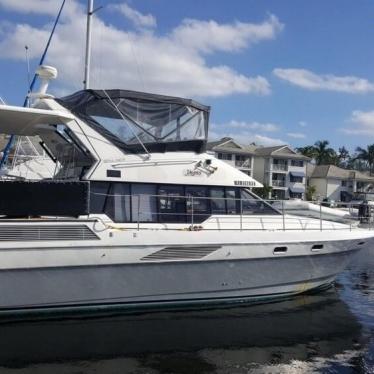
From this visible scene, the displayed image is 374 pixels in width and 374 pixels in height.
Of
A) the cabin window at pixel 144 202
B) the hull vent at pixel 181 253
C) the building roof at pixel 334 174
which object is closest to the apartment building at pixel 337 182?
the building roof at pixel 334 174

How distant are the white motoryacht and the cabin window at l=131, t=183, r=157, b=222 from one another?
0.08ft

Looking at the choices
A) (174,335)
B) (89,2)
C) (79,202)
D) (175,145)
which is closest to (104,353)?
(174,335)

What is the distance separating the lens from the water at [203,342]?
7758 millimetres

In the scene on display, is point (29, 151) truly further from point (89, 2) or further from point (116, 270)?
point (116, 270)

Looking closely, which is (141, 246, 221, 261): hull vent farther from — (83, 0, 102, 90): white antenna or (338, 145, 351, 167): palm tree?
(338, 145, 351, 167): palm tree

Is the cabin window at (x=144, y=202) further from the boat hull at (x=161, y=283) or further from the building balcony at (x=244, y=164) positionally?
the building balcony at (x=244, y=164)

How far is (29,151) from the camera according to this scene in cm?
1888

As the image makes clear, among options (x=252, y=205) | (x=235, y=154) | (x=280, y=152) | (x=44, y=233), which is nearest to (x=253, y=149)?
(x=280, y=152)

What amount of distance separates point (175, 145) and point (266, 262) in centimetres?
306

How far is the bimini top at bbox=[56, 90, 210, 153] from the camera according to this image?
10734mm

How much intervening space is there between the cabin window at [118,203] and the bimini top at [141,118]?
800mm

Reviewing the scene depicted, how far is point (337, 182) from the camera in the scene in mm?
78000

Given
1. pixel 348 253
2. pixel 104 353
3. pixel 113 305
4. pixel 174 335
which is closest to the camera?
pixel 104 353

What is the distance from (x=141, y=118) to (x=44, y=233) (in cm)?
326
